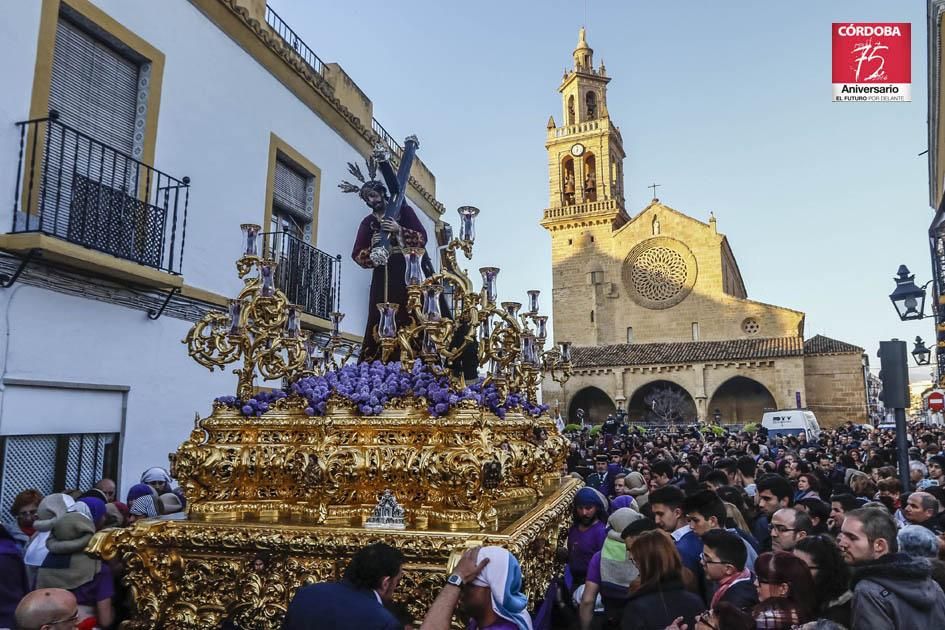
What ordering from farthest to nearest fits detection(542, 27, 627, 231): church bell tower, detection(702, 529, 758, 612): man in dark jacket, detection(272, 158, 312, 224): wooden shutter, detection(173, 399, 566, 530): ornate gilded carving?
detection(542, 27, 627, 231): church bell tower
detection(272, 158, 312, 224): wooden shutter
detection(173, 399, 566, 530): ornate gilded carving
detection(702, 529, 758, 612): man in dark jacket

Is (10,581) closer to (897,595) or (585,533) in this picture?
(585,533)

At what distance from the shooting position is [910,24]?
8.79 meters

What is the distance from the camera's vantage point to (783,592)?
240 cm

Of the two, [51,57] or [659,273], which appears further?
[659,273]

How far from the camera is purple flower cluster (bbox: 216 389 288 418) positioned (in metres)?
4.07

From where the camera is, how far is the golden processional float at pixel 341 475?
3355 millimetres

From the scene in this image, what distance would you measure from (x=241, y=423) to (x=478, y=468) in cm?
157

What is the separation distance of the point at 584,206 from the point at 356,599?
39.5 metres

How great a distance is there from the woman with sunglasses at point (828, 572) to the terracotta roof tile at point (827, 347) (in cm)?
3442

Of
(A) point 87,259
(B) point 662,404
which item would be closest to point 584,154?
(B) point 662,404

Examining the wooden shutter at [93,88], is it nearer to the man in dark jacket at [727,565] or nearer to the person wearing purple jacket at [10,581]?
the person wearing purple jacket at [10,581]

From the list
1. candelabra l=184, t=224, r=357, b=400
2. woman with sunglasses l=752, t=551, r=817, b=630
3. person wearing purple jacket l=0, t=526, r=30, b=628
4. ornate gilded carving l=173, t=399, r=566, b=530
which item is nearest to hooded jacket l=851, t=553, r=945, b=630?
woman with sunglasses l=752, t=551, r=817, b=630

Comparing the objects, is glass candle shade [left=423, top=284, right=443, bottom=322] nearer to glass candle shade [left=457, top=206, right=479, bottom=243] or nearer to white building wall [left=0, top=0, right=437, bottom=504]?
glass candle shade [left=457, top=206, right=479, bottom=243]

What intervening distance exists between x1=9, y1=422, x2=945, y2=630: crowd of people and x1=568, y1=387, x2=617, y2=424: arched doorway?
32.2 meters
